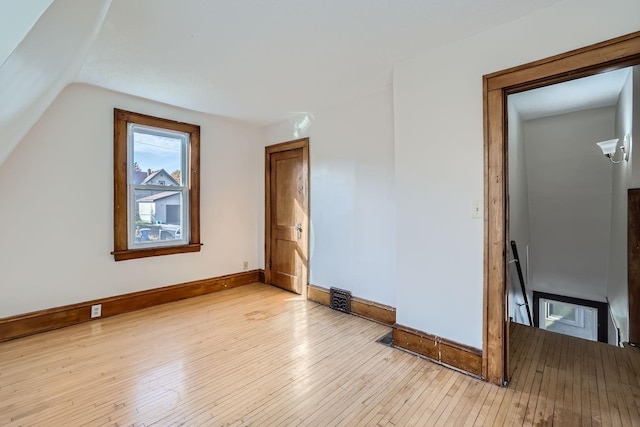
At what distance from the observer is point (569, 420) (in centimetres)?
166

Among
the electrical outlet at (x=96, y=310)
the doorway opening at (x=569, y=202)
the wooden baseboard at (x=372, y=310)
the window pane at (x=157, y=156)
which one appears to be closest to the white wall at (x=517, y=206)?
the doorway opening at (x=569, y=202)

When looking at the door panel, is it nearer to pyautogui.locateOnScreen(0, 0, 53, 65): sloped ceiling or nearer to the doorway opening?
the doorway opening

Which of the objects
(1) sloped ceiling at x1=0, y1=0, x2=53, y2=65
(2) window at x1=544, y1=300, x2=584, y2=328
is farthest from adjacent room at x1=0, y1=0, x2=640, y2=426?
(2) window at x1=544, y1=300, x2=584, y2=328

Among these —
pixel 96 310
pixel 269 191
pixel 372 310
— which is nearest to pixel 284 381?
pixel 372 310

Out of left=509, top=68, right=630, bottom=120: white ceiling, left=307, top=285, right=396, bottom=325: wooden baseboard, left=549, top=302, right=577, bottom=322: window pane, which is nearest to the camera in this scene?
left=307, top=285, right=396, bottom=325: wooden baseboard

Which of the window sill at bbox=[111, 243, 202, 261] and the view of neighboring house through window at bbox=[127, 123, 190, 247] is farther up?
the view of neighboring house through window at bbox=[127, 123, 190, 247]

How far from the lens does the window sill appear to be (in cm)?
328

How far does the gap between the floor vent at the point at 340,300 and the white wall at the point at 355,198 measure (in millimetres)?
75

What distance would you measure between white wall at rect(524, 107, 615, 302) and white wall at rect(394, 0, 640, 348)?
3696mm

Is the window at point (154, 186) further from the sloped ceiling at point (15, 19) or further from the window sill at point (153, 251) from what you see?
the sloped ceiling at point (15, 19)

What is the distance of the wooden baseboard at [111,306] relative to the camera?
2686 mm

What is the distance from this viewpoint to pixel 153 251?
353cm

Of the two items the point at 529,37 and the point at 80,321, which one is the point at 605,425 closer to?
the point at 529,37

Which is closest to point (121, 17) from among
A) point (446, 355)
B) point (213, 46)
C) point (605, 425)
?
point (213, 46)
